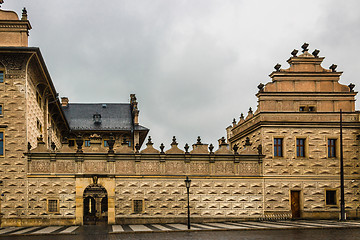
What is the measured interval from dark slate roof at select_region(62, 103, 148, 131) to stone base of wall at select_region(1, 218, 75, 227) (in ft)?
82.4

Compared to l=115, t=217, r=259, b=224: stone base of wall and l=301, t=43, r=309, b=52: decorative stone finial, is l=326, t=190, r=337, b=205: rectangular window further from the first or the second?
l=301, t=43, r=309, b=52: decorative stone finial

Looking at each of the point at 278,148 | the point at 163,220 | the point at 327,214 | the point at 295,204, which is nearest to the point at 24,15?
the point at 163,220

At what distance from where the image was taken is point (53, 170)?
28.1 m

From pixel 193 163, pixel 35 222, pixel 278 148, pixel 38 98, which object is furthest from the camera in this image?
pixel 38 98

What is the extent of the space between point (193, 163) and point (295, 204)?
299 inches

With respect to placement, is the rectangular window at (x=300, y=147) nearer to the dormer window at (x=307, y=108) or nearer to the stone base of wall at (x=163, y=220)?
the dormer window at (x=307, y=108)

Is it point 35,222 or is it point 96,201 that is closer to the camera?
point 35,222

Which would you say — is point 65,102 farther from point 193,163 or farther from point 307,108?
point 307,108

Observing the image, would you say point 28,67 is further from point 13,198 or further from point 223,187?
point 223,187

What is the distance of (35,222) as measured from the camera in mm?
27297

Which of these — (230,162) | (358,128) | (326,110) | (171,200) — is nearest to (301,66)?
(326,110)

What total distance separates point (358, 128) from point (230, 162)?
9.27 metres

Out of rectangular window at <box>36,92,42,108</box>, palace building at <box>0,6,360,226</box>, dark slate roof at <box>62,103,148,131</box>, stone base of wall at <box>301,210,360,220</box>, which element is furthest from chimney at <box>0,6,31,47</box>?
dark slate roof at <box>62,103,148,131</box>

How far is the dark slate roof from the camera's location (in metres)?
53.0
